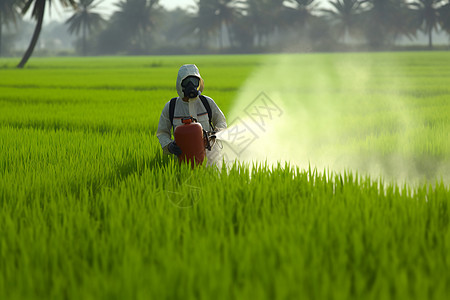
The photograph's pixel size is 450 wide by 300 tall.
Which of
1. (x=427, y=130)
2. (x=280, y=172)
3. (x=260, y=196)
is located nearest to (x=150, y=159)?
(x=280, y=172)

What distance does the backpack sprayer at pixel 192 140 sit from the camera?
118 inches

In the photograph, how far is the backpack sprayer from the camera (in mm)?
3008

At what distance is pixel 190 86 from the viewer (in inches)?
125

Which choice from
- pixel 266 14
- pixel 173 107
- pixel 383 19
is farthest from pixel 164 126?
pixel 383 19

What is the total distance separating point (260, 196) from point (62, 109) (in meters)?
6.39

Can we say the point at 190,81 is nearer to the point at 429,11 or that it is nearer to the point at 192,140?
the point at 192,140

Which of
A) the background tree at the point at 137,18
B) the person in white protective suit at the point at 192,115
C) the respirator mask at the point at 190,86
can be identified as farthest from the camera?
the background tree at the point at 137,18

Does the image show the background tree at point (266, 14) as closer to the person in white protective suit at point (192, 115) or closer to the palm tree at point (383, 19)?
the palm tree at point (383, 19)

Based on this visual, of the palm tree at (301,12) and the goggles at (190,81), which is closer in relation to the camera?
the goggles at (190,81)

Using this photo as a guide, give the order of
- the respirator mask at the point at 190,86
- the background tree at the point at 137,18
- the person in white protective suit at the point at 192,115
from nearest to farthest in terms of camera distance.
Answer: the respirator mask at the point at 190,86 → the person in white protective suit at the point at 192,115 → the background tree at the point at 137,18

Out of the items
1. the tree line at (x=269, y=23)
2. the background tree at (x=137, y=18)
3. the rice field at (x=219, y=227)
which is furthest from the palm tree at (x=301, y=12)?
the rice field at (x=219, y=227)

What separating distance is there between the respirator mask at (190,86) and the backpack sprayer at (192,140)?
6.8 inches

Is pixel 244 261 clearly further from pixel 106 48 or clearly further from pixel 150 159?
pixel 106 48

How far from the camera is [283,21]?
191ft
